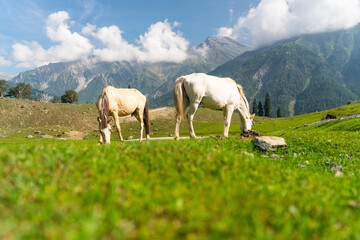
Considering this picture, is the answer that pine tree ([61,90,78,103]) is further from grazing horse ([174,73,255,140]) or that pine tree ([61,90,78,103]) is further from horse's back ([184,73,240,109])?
horse's back ([184,73,240,109])

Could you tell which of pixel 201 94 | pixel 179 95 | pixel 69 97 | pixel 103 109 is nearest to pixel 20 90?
pixel 69 97

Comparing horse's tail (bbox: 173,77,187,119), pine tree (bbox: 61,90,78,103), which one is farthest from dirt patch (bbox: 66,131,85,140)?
pine tree (bbox: 61,90,78,103)

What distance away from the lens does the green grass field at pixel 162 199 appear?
2455 mm

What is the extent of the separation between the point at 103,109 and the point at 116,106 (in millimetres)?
1549

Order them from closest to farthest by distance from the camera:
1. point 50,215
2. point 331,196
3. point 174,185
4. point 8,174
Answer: point 50,215, point 8,174, point 174,185, point 331,196

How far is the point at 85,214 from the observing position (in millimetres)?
2656

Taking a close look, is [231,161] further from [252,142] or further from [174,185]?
[252,142]

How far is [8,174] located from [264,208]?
4845 mm

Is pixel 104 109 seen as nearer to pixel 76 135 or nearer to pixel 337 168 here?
pixel 337 168

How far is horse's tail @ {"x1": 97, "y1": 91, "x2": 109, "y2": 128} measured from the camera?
1482cm

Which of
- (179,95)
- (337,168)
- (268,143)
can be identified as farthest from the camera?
(179,95)

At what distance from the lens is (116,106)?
16672 mm

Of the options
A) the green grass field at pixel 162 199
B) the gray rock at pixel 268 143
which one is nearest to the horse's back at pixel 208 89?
the gray rock at pixel 268 143

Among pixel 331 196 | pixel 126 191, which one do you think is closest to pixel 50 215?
pixel 126 191
